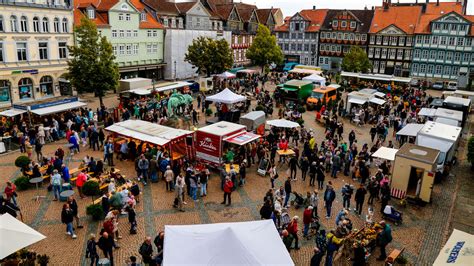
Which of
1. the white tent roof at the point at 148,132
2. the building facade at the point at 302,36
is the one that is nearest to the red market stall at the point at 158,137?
the white tent roof at the point at 148,132

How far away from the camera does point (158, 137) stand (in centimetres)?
2069

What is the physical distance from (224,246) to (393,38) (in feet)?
184

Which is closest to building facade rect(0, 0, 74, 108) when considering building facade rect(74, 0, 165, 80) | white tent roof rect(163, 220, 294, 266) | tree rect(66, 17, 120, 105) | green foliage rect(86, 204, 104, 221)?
building facade rect(74, 0, 165, 80)

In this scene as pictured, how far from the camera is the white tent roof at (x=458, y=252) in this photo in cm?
949

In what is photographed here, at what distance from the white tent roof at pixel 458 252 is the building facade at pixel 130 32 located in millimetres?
38106

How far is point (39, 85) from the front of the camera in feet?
120

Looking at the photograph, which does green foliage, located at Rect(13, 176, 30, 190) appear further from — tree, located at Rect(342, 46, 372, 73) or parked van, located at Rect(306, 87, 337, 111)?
tree, located at Rect(342, 46, 372, 73)

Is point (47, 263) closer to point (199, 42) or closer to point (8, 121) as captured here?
point (8, 121)

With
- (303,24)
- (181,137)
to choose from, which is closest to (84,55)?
(181,137)

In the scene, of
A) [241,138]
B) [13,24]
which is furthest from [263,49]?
[241,138]

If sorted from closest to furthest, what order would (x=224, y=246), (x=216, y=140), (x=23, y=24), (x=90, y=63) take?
(x=224, y=246) < (x=216, y=140) < (x=90, y=63) < (x=23, y=24)

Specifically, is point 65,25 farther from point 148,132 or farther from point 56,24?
point 148,132

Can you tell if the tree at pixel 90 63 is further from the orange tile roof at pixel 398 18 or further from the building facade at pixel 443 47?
the building facade at pixel 443 47

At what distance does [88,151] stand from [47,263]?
11.9 meters
